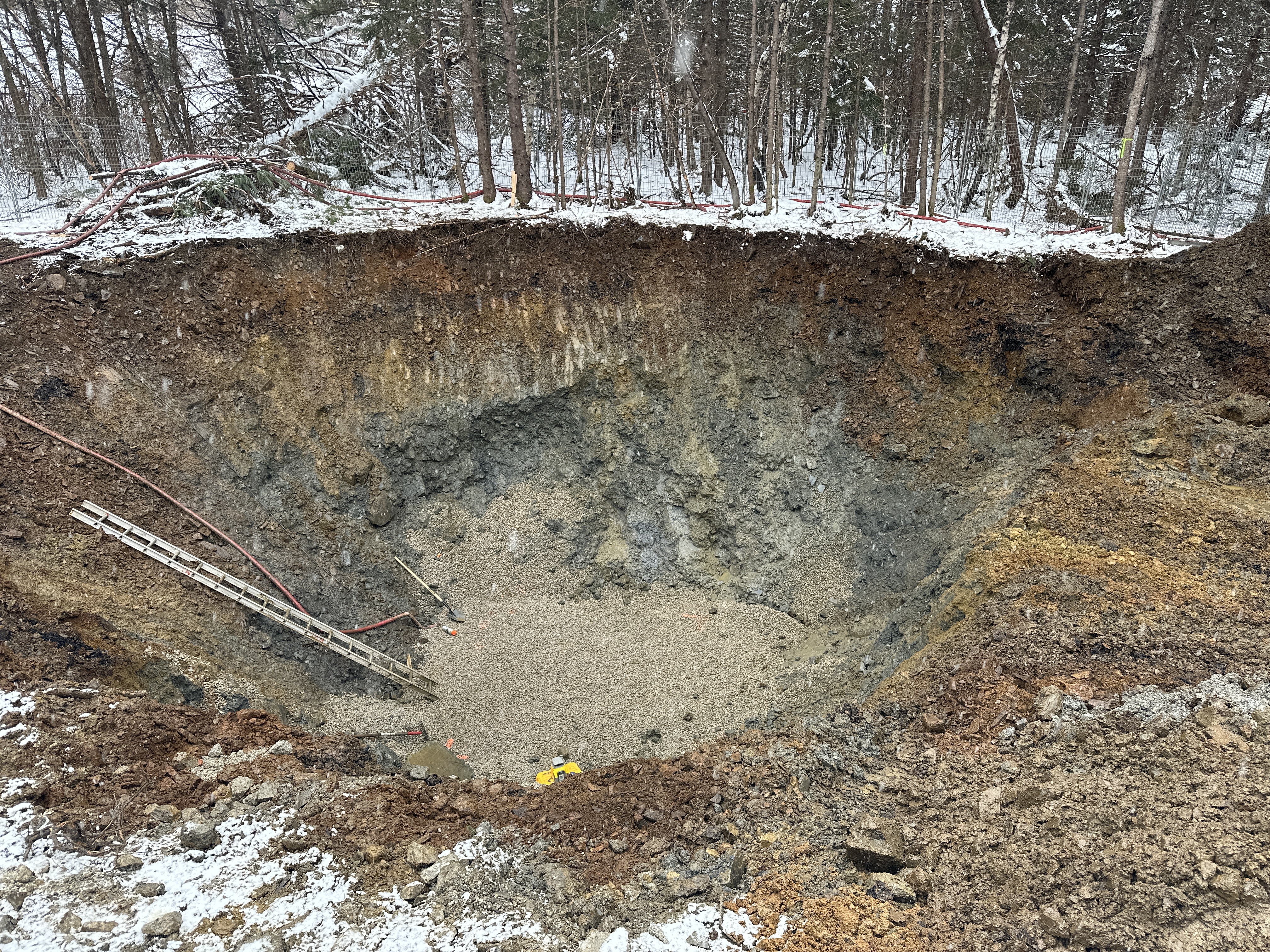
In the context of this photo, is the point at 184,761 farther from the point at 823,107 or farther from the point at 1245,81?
the point at 1245,81

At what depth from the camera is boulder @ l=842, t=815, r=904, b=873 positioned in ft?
17.9

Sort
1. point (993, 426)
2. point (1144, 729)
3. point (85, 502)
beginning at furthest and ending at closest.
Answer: point (993, 426)
point (85, 502)
point (1144, 729)

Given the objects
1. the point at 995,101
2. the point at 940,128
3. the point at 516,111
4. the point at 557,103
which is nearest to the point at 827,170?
the point at 995,101

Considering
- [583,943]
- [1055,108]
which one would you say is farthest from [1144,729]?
[1055,108]

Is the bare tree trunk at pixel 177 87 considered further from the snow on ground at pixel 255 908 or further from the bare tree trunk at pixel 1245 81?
the bare tree trunk at pixel 1245 81

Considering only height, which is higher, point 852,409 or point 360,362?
point 360,362

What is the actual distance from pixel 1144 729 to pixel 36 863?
9.26 metres

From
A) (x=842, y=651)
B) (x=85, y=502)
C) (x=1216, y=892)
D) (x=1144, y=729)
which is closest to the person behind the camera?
(x=1216, y=892)

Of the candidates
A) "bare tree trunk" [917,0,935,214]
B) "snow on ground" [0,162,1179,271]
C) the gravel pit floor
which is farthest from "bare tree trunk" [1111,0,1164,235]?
the gravel pit floor

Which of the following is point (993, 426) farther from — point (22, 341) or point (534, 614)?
point (22, 341)

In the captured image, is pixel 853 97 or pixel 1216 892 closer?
pixel 1216 892

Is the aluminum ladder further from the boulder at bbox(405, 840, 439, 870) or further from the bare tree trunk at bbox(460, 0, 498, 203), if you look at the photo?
the bare tree trunk at bbox(460, 0, 498, 203)

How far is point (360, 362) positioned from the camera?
12.7 m

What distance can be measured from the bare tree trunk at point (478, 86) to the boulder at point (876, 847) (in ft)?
46.6
